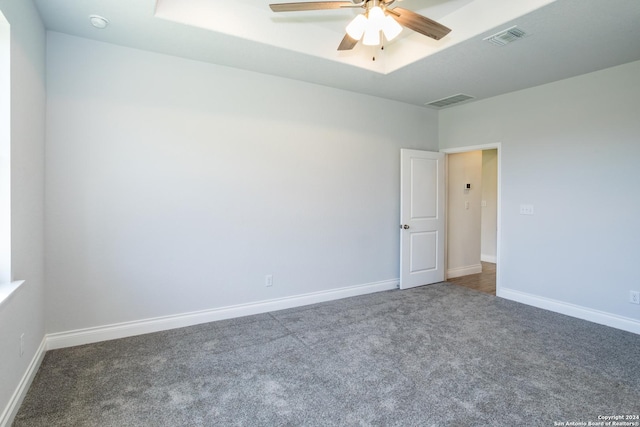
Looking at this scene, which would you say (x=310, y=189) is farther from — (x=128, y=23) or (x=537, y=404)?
(x=537, y=404)

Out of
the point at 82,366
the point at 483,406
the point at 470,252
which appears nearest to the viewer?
the point at 483,406

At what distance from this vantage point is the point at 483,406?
2000 millimetres

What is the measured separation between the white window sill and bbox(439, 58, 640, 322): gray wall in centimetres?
487

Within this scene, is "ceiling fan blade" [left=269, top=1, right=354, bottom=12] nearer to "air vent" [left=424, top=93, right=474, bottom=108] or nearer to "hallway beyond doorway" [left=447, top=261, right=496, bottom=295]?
"air vent" [left=424, top=93, right=474, bottom=108]

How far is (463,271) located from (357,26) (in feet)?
14.8

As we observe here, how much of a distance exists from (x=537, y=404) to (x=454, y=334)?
104 centimetres

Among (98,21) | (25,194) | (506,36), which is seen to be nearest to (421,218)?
(506,36)

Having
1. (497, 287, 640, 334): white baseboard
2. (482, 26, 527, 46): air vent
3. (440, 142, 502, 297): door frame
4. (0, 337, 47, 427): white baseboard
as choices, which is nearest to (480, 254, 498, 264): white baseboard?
(440, 142, 502, 297): door frame

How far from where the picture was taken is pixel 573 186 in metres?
3.60

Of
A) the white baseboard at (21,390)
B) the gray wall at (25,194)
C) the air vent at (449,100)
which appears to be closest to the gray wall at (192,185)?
the gray wall at (25,194)

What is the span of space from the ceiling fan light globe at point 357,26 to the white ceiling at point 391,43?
0.83m

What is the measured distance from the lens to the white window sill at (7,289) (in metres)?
1.70

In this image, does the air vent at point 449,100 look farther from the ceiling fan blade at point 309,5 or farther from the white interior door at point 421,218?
the ceiling fan blade at point 309,5

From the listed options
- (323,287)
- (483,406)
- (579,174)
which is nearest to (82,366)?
(323,287)
